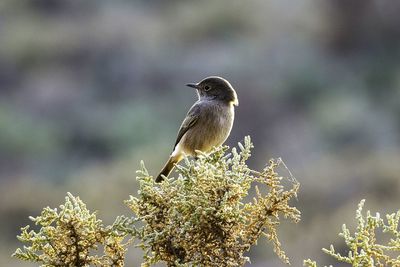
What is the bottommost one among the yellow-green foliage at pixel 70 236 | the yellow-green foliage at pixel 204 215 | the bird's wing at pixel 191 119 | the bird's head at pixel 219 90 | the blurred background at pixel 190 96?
the yellow-green foliage at pixel 70 236

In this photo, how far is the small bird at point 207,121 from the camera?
5156 millimetres

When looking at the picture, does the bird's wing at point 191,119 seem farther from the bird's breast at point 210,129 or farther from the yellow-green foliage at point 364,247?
the yellow-green foliage at point 364,247

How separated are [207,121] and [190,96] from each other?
60.0 feet

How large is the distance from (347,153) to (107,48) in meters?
10.8

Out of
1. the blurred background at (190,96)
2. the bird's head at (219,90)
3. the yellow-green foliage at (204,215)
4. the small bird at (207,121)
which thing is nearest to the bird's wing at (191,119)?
the small bird at (207,121)

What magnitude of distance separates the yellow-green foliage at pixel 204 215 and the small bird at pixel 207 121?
250 centimetres

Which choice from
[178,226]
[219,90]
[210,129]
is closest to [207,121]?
[210,129]

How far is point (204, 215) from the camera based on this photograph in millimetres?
2416

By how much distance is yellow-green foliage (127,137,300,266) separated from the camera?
7.96 feet

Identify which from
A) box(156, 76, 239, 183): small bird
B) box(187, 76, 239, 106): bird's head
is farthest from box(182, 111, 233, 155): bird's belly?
box(187, 76, 239, 106): bird's head

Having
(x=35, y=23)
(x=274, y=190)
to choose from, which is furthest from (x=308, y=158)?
(x=274, y=190)

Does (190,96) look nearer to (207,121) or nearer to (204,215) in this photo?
(207,121)

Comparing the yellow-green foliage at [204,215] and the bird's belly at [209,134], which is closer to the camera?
the yellow-green foliage at [204,215]

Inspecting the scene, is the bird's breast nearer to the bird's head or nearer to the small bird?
the small bird
